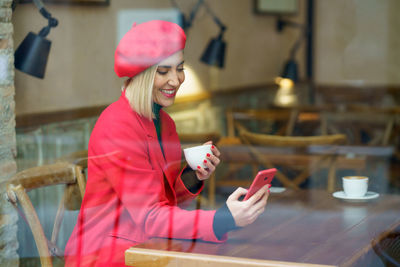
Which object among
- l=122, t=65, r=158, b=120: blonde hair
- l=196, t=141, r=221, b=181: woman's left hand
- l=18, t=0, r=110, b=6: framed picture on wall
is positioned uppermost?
l=18, t=0, r=110, b=6: framed picture on wall

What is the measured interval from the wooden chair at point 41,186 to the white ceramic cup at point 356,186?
0.92m

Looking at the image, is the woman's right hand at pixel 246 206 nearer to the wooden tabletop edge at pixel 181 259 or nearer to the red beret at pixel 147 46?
the wooden tabletop edge at pixel 181 259

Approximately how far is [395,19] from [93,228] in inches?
187

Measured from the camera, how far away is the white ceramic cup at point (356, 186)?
2.07 meters

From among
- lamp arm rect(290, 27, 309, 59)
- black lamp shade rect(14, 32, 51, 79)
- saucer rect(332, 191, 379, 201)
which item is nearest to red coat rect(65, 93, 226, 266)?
saucer rect(332, 191, 379, 201)

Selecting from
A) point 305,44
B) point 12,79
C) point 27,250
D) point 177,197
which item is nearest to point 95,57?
point 12,79

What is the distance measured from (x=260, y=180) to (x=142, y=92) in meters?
0.49

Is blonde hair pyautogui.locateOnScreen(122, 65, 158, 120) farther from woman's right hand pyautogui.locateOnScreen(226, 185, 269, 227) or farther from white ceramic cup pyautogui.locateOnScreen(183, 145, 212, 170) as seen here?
woman's right hand pyautogui.locateOnScreen(226, 185, 269, 227)

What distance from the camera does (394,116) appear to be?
15.3ft

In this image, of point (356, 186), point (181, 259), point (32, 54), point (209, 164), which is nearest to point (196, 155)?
point (209, 164)

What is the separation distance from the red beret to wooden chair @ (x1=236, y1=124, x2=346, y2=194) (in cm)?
128

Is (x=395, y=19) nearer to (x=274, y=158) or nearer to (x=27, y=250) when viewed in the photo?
(x=274, y=158)

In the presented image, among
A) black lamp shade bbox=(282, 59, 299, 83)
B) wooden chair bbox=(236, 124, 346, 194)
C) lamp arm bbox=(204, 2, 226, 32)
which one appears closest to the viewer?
wooden chair bbox=(236, 124, 346, 194)

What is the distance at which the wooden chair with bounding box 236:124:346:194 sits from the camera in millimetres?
3123
